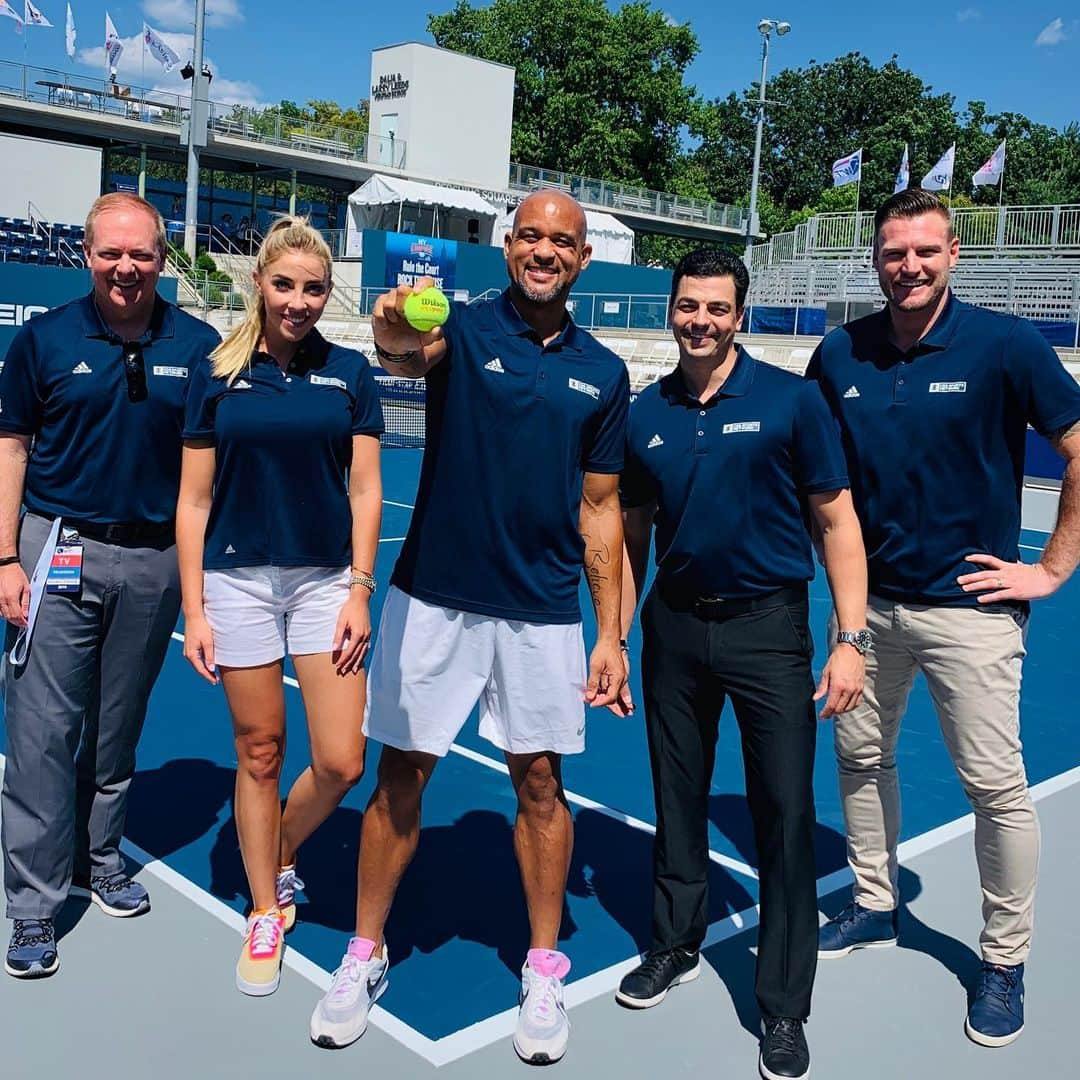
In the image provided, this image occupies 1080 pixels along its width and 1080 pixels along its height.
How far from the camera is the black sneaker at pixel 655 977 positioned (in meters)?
3.79

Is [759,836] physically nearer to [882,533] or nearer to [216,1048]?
[882,533]

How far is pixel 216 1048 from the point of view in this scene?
11.3 feet

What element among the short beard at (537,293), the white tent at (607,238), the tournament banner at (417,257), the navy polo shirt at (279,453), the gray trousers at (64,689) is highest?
the white tent at (607,238)

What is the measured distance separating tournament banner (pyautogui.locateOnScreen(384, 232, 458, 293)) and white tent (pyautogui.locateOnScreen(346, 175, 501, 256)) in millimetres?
3558

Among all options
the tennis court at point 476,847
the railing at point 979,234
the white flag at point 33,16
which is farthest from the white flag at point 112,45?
the tennis court at point 476,847

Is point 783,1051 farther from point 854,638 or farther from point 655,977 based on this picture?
point 854,638

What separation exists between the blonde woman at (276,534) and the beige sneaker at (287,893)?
0.16m

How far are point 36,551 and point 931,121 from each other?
289ft

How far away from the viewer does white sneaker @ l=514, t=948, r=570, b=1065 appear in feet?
11.3

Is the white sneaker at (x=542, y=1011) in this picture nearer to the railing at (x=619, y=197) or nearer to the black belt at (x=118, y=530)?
the black belt at (x=118, y=530)

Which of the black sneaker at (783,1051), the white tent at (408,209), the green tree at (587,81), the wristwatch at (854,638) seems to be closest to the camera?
the black sneaker at (783,1051)

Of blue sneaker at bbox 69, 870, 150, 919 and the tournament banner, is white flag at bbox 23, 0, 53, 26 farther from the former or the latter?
blue sneaker at bbox 69, 870, 150, 919

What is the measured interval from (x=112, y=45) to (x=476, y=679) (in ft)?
141

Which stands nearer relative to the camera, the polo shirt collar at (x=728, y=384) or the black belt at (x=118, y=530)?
the polo shirt collar at (x=728, y=384)
